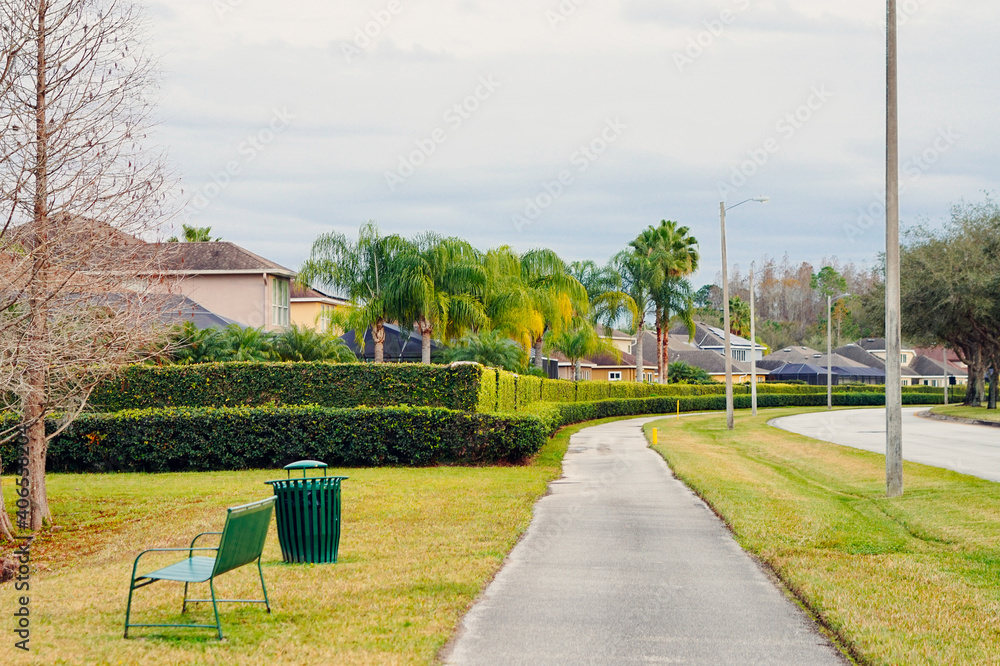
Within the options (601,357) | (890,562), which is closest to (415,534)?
(890,562)

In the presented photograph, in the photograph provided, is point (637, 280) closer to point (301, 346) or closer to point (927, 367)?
point (301, 346)

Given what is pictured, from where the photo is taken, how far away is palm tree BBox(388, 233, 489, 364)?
39344mm

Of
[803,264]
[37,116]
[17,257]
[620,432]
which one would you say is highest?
[803,264]

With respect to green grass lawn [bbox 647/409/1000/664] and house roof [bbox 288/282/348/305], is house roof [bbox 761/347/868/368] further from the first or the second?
green grass lawn [bbox 647/409/1000/664]

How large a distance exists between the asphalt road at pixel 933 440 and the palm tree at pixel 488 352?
465 inches

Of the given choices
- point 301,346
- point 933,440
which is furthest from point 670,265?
point 301,346

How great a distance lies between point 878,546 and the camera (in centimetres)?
1111

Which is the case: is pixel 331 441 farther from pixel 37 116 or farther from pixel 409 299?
pixel 409 299

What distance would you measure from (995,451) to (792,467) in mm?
7519

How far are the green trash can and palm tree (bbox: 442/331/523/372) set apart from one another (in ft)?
88.9

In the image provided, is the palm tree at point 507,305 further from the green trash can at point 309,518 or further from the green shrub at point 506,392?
the green trash can at point 309,518

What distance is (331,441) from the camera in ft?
75.7

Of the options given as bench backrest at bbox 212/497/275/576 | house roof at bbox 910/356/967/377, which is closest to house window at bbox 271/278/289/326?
bench backrest at bbox 212/497/275/576

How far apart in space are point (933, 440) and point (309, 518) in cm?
2765
